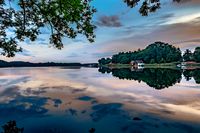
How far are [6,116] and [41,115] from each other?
8.15 feet

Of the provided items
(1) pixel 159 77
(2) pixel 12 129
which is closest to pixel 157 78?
(1) pixel 159 77

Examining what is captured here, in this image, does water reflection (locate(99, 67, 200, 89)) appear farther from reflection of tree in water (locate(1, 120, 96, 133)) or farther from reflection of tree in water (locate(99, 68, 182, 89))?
reflection of tree in water (locate(1, 120, 96, 133))

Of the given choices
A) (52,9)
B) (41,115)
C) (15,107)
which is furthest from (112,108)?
(52,9)

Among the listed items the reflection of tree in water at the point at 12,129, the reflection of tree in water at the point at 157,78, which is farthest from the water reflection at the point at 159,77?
the reflection of tree in water at the point at 12,129

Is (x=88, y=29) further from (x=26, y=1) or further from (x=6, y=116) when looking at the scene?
(x=6, y=116)

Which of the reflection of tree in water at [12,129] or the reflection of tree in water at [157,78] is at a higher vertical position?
the reflection of tree in water at [12,129]

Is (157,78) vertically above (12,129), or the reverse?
(12,129)

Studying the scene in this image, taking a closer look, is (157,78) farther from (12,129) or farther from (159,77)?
(12,129)

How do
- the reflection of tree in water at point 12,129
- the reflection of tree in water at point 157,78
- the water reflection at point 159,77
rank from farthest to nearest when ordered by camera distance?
the water reflection at point 159,77
the reflection of tree in water at point 157,78
the reflection of tree in water at point 12,129

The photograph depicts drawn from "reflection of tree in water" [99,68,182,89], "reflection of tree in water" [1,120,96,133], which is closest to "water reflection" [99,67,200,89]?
"reflection of tree in water" [99,68,182,89]

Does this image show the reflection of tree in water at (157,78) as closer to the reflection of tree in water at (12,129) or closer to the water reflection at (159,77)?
the water reflection at (159,77)

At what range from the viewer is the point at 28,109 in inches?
966

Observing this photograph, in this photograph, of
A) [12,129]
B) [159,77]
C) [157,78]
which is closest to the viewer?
[12,129]

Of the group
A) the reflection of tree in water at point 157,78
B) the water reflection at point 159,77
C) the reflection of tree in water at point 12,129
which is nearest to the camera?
the reflection of tree in water at point 12,129
